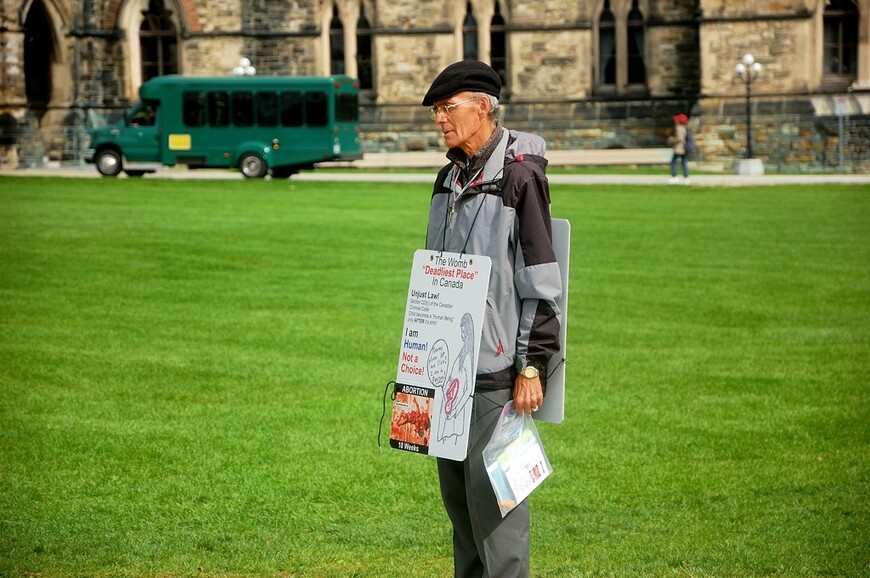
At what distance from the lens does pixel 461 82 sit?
192 inches

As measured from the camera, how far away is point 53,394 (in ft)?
32.5

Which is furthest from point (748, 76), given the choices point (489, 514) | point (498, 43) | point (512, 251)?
point (489, 514)

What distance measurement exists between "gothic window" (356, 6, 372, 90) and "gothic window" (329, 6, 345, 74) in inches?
19.5

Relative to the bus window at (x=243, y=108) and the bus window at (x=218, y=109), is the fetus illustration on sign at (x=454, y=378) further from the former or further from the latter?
the bus window at (x=218, y=109)

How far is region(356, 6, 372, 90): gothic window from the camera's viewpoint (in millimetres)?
42872

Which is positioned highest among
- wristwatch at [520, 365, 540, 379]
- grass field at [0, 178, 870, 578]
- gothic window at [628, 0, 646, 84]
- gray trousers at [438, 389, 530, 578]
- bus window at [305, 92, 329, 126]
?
gothic window at [628, 0, 646, 84]

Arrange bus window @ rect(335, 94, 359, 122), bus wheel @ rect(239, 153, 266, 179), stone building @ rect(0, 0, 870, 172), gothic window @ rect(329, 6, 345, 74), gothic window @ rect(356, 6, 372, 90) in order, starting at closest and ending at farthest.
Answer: bus wheel @ rect(239, 153, 266, 179) < bus window @ rect(335, 94, 359, 122) < stone building @ rect(0, 0, 870, 172) < gothic window @ rect(356, 6, 372, 90) < gothic window @ rect(329, 6, 345, 74)

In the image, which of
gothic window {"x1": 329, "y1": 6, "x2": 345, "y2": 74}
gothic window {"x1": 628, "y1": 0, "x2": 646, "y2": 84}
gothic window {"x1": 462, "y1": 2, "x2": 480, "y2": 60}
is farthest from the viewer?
gothic window {"x1": 329, "y1": 6, "x2": 345, "y2": 74}

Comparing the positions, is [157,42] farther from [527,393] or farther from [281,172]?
[527,393]

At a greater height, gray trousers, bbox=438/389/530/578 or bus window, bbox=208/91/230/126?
bus window, bbox=208/91/230/126

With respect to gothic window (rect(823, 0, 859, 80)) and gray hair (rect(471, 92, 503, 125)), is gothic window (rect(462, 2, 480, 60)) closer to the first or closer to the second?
gothic window (rect(823, 0, 859, 80))

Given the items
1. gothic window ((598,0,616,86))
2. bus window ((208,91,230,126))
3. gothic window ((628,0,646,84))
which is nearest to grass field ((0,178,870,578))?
bus window ((208,91,230,126))

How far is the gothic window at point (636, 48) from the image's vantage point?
4100cm

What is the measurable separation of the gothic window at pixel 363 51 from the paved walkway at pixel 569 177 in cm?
523
